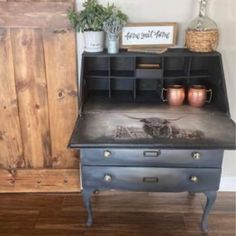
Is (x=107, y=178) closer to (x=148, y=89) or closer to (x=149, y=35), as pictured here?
(x=148, y=89)

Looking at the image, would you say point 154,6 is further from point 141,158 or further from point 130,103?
point 141,158

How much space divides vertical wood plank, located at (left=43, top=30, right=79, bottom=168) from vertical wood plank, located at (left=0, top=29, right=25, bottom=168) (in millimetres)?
227

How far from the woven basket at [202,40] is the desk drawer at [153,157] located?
24.1 inches

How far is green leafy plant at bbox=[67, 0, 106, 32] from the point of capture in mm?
1777

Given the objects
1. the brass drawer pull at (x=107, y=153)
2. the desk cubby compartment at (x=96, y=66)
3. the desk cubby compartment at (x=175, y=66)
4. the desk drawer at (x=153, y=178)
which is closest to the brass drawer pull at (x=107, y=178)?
the desk drawer at (x=153, y=178)

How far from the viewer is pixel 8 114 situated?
2.13 metres

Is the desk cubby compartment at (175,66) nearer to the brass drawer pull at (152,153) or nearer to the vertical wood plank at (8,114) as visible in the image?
the brass drawer pull at (152,153)

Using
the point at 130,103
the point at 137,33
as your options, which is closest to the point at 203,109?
the point at 130,103

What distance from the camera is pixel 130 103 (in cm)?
196

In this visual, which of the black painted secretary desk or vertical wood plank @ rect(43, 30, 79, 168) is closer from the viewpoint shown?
the black painted secretary desk

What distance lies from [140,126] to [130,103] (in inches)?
11.9

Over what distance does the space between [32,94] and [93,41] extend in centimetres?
56

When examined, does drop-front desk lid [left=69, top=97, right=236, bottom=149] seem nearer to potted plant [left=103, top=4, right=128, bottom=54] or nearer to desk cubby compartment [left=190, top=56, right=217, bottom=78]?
desk cubby compartment [left=190, top=56, right=217, bottom=78]

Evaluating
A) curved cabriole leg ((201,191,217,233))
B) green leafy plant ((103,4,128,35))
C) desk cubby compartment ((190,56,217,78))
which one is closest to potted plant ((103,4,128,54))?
green leafy plant ((103,4,128,35))
